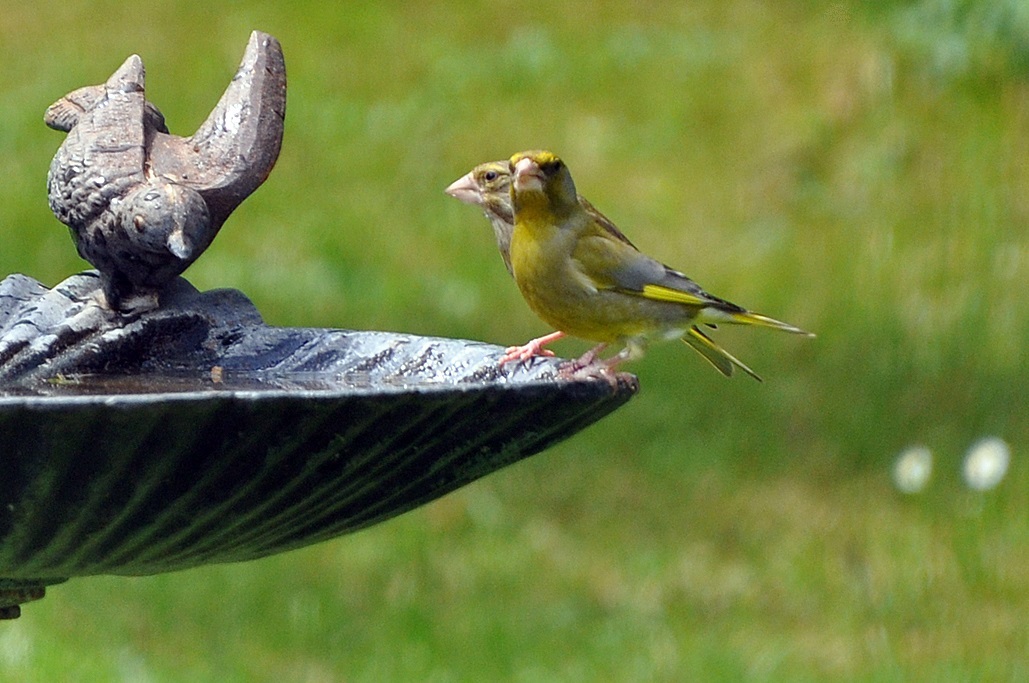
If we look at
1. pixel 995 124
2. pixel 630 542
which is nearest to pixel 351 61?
pixel 995 124

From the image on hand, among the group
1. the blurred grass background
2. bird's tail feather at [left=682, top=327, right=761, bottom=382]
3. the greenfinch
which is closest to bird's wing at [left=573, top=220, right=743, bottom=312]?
the greenfinch

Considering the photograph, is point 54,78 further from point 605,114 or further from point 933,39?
point 933,39

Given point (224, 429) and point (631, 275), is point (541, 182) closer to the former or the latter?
point (631, 275)

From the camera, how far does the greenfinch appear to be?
3391mm

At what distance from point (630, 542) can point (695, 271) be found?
2033 mm

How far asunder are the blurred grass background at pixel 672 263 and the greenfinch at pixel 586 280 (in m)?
1.70

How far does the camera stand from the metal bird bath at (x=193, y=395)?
2.16 m

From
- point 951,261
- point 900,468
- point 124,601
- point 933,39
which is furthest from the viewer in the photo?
point 933,39

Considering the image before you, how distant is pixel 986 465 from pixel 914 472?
0.87ft

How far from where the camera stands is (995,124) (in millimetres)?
7797

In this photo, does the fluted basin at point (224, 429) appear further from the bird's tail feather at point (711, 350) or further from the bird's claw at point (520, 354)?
the bird's tail feather at point (711, 350)

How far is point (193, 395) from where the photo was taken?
6.81 ft

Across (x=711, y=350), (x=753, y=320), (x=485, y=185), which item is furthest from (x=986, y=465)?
(x=753, y=320)

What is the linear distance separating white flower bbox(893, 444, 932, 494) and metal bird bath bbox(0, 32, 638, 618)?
3562 mm
